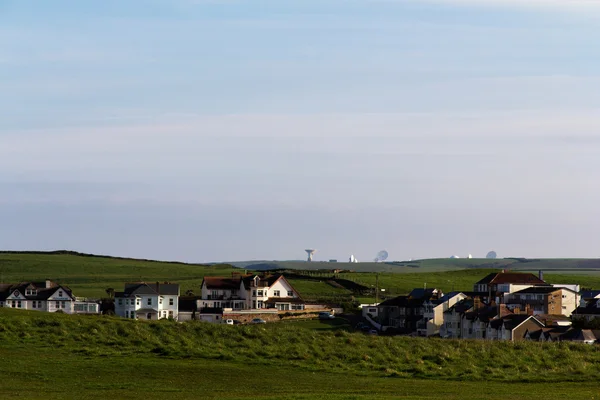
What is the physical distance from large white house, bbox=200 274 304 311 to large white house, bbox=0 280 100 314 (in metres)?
13.6

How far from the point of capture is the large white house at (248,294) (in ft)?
375

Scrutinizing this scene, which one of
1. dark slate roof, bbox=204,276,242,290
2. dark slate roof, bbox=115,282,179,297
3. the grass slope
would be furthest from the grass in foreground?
the grass slope

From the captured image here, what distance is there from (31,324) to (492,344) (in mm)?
27058

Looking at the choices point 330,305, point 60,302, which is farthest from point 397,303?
point 60,302

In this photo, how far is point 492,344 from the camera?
62.4 meters

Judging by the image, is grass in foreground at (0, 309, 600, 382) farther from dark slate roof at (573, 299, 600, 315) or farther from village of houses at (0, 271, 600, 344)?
dark slate roof at (573, 299, 600, 315)

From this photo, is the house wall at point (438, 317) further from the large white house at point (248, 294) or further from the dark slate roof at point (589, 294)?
the dark slate roof at point (589, 294)

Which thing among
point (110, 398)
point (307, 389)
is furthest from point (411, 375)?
point (110, 398)

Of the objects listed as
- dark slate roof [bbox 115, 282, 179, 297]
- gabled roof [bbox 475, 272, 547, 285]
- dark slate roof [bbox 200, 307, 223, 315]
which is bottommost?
dark slate roof [bbox 200, 307, 223, 315]

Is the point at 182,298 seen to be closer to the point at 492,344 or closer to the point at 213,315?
the point at 213,315

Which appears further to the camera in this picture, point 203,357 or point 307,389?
point 203,357

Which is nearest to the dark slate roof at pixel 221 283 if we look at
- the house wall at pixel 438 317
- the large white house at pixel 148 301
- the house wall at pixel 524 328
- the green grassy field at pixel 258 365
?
the large white house at pixel 148 301

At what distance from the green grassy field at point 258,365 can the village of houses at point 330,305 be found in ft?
121

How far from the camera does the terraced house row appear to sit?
8844 centimetres
